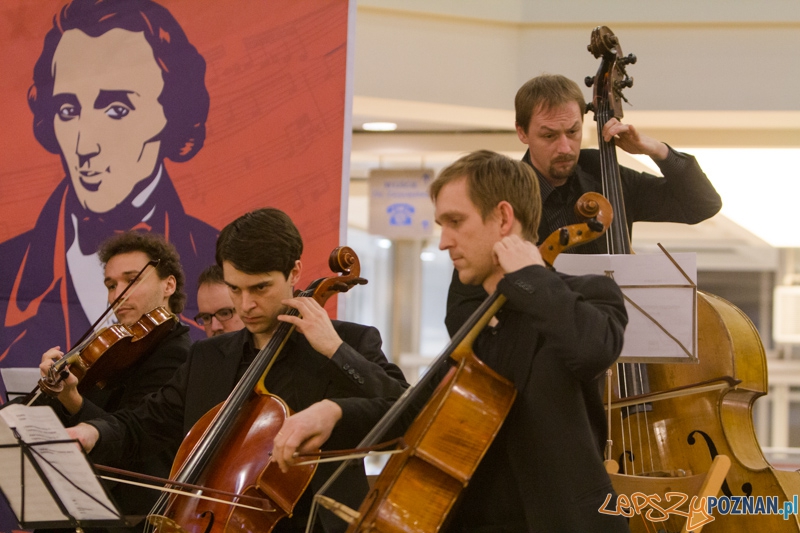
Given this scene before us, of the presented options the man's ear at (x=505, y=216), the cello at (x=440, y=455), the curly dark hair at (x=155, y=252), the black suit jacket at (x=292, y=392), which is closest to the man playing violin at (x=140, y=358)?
the curly dark hair at (x=155, y=252)

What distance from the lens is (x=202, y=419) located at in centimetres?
225

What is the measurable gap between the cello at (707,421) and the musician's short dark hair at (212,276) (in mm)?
1527

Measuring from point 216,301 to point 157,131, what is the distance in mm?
798

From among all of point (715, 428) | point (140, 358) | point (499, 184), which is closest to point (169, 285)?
point (140, 358)

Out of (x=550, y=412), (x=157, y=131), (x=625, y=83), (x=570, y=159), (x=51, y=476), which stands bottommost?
(x=51, y=476)

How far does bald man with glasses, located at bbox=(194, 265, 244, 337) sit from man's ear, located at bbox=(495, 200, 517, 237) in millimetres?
1751

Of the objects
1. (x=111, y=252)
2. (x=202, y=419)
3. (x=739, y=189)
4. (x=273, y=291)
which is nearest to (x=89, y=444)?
(x=202, y=419)

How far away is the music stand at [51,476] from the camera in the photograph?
1.90 meters

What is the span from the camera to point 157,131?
3637 millimetres

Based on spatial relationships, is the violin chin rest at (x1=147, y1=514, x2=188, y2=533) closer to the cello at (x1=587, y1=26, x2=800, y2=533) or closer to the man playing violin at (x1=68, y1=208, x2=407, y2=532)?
the man playing violin at (x1=68, y1=208, x2=407, y2=532)

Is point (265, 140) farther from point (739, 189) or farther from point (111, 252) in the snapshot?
point (739, 189)

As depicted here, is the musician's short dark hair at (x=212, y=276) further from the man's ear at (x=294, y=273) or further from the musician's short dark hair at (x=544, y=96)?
the musician's short dark hair at (x=544, y=96)

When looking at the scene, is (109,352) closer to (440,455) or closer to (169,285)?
(169,285)

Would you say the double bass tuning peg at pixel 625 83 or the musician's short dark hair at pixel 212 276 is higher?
the double bass tuning peg at pixel 625 83
